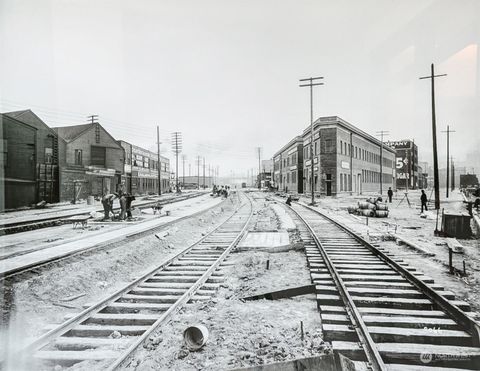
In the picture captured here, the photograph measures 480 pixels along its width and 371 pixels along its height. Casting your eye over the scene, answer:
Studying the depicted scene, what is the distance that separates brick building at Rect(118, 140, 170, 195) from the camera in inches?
1866

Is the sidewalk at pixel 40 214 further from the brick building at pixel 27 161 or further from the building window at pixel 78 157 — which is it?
the building window at pixel 78 157

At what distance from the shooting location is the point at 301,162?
2147 inches

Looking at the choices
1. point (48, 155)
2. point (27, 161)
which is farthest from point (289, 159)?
point (27, 161)

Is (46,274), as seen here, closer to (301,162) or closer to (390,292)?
(390,292)

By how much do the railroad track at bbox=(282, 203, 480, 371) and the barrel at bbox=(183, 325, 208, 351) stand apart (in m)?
1.60

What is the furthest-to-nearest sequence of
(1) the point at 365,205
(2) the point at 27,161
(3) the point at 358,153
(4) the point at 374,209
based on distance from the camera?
1. (3) the point at 358,153
2. (2) the point at 27,161
3. (1) the point at 365,205
4. (4) the point at 374,209

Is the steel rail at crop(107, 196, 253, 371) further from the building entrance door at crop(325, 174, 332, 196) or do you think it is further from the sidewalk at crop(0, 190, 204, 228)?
the building entrance door at crop(325, 174, 332, 196)

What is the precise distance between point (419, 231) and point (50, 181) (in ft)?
94.5

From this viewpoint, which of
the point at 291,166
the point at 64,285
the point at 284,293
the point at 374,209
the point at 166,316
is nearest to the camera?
the point at 166,316

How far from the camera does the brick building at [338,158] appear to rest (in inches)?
1620

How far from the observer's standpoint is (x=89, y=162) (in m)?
39.7

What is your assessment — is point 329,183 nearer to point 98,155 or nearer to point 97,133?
point 98,155

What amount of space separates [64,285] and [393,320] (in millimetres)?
6151

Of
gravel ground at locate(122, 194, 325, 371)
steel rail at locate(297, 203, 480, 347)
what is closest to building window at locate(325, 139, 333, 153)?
steel rail at locate(297, 203, 480, 347)
